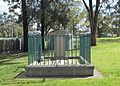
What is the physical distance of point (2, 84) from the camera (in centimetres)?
1045

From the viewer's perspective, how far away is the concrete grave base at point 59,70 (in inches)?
488

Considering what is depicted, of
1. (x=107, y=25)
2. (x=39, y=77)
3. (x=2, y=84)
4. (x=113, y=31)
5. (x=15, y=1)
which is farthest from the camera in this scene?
(x=113, y=31)

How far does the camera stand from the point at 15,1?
35.2 meters

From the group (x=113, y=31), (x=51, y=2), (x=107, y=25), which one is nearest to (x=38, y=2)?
(x=51, y=2)

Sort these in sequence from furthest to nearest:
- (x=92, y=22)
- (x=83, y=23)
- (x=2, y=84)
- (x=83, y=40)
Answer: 1. (x=83, y=23)
2. (x=92, y=22)
3. (x=83, y=40)
4. (x=2, y=84)

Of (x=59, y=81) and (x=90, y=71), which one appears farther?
(x=90, y=71)

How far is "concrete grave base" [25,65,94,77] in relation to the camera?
1239 cm

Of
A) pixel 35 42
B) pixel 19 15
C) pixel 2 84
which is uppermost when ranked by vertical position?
pixel 19 15

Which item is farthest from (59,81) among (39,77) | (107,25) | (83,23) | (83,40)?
(107,25)

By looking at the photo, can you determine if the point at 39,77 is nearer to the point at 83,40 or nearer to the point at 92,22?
the point at 83,40

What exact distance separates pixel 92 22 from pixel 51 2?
21.0ft

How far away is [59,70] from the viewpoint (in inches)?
492

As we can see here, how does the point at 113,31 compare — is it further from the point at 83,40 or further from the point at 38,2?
the point at 83,40

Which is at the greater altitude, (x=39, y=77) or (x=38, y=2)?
(x=38, y=2)
